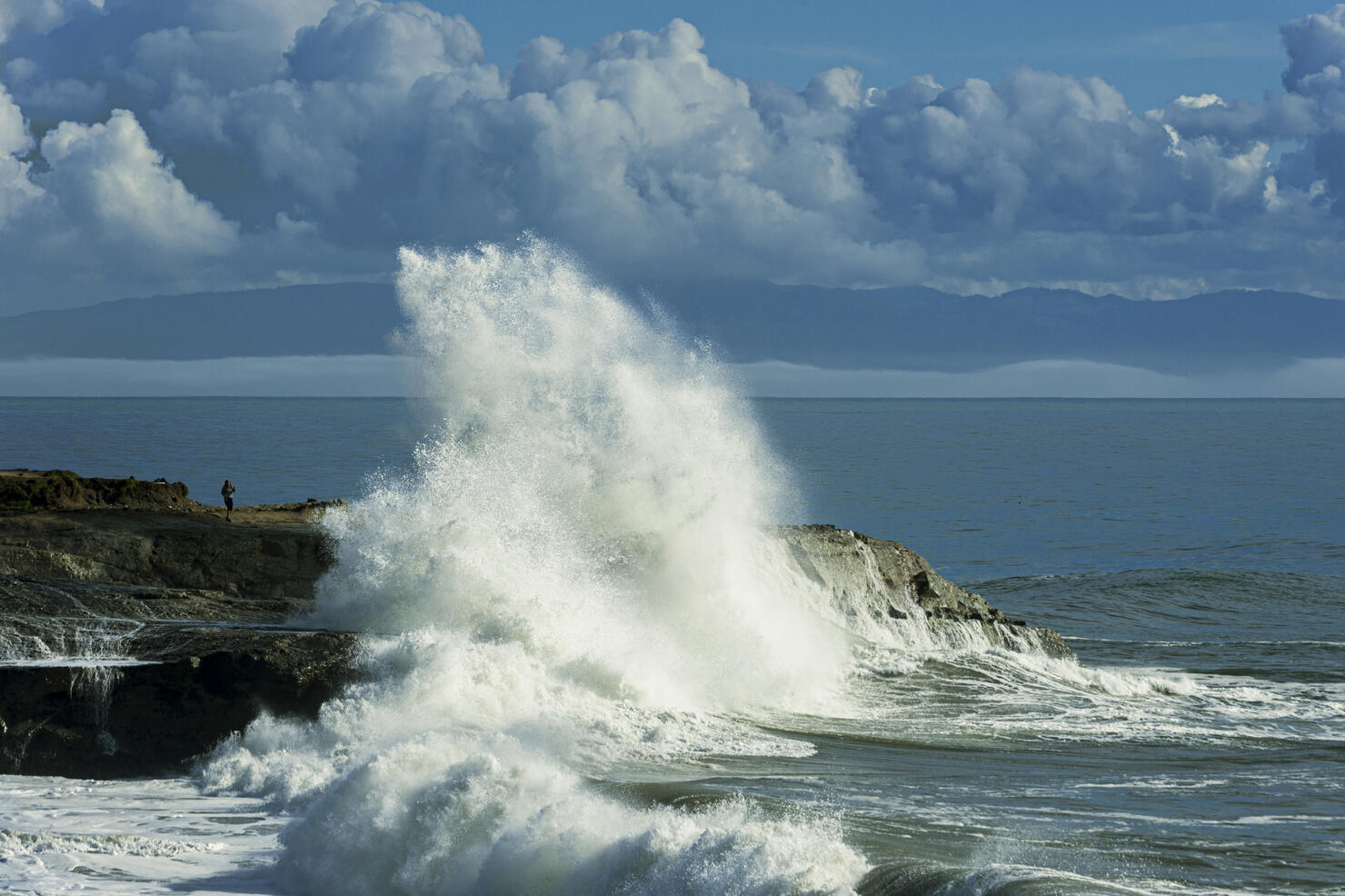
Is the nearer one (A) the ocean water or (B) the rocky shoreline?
(A) the ocean water

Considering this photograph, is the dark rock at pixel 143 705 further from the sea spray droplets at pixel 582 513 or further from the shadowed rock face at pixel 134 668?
the sea spray droplets at pixel 582 513

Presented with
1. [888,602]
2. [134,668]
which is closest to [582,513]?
[888,602]

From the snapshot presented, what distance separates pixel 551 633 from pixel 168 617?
160 inches

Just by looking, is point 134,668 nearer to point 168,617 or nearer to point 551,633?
point 168,617

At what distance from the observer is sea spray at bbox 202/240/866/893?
823 cm

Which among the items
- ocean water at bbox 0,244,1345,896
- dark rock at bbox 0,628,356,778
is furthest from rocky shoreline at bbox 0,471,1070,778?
ocean water at bbox 0,244,1345,896

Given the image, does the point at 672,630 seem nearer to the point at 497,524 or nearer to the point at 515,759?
the point at 497,524

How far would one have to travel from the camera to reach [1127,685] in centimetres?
1619

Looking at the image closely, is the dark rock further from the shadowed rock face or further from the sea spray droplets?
the sea spray droplets

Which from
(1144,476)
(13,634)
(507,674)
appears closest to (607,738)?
(507,674)

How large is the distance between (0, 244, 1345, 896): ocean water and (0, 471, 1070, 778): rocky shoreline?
1.27 feet

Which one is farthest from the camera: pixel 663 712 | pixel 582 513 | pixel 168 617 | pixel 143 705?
pixel 582 513

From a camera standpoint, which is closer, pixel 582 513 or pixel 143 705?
pixel 143 705

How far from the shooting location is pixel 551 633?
13.2m
